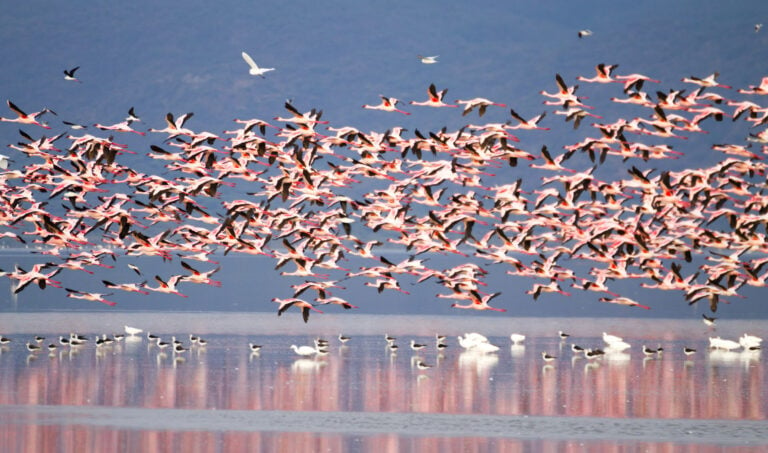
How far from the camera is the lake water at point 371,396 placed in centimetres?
2077

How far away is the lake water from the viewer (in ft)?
68.1

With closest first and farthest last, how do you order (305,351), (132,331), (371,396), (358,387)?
(371,396) → (358,387) → (305,351) → (132,331)

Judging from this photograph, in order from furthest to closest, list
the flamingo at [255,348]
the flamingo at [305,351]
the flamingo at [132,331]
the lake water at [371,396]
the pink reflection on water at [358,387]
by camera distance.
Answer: the flamingo at [132,331] → the flamingo at [255,348] → the flamingo at [305,351] → the lake water at [371,396] → the pink reflection on water at [358,387]

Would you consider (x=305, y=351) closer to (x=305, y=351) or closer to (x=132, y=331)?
(x=305, y=351)

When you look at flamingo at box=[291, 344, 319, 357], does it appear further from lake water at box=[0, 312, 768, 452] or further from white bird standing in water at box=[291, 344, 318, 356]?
lake water at box=[0, 312, 768, 452]

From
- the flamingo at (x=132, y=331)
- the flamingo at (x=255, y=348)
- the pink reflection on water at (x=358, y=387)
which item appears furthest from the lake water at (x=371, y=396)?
the flamingo at (x=255, y=348)

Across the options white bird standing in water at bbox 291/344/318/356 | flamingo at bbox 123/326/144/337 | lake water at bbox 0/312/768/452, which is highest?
flamingo at bbox 123/326/144/337

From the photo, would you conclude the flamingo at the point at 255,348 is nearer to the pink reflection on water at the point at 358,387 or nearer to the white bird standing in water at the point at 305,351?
the pink reflection on water at the point at 358,387

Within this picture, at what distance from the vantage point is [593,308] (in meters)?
53.6

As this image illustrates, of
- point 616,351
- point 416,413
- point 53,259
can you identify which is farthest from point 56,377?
point 53,259

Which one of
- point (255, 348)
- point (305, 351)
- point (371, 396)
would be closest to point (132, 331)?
point (255, 348)

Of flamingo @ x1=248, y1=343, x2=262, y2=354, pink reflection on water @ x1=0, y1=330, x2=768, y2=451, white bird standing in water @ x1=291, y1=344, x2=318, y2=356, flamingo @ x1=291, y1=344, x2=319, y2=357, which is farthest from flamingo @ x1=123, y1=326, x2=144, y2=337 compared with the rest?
white bird standing in water @ x1=291, y1=344, x2=318, y2=356

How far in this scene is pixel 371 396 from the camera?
2555cm

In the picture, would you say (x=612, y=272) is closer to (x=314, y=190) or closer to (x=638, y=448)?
(x=314, y=190)
